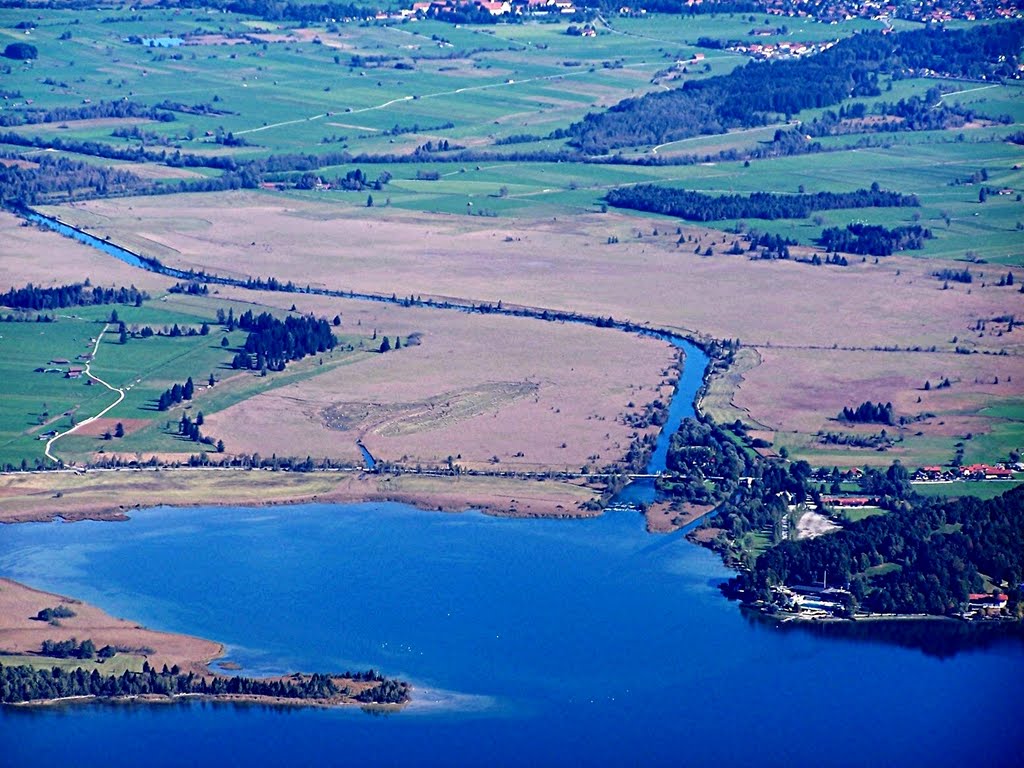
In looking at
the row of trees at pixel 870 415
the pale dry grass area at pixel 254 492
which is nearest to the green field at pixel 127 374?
the pale dry grass area at pixel 254 492

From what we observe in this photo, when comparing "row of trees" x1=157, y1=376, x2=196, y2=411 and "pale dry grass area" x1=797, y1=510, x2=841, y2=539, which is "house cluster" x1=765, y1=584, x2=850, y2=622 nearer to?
"pale dry grass area" x1=797, y1=510, x2=841, y2=539

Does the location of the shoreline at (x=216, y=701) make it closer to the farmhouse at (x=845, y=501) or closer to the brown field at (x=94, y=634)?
the brown field at (x=94, y=634)

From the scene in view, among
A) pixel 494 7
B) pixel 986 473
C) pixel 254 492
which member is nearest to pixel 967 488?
pixel 986 473

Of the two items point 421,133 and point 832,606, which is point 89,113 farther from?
point 832,606

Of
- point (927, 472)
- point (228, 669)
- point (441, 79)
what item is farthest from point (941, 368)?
point (441, 79)

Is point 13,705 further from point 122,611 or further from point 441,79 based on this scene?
point 441,79

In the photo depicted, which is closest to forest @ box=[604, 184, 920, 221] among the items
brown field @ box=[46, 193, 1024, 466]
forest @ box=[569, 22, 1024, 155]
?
brown field @ box=[46, 193, 1024, 466]
